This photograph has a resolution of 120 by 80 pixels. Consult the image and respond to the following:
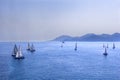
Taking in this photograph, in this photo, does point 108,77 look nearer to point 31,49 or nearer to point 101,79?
point 101,79

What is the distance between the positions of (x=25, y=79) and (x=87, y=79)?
44.5ft

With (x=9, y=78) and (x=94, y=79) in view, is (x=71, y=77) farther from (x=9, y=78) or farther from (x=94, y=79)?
(x=9, y=78)

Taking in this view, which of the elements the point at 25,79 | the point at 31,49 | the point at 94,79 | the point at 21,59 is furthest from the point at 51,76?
the point at 31,49

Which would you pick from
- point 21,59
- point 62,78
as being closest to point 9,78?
point 62,78

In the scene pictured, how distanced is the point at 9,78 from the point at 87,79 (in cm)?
1711

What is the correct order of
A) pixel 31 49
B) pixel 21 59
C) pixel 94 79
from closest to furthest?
pixel 94 79 → pixel 21 59 → pixel 31 49

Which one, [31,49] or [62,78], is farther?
[31,49]

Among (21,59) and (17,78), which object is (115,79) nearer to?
(17,78)

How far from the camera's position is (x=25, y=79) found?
55000mm

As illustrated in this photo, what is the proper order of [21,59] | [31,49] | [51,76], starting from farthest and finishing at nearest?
[31,49] < [21,59] < [51,76]

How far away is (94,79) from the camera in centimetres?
5444

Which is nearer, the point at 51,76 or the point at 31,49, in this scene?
the point at 51,76

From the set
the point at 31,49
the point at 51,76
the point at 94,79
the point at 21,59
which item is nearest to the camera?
the point at 94,79

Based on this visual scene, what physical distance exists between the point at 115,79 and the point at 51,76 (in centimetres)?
1463
